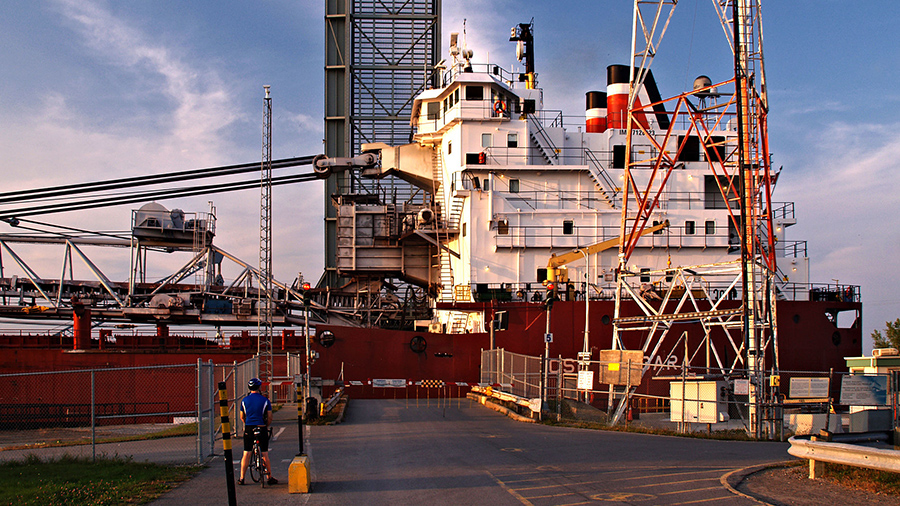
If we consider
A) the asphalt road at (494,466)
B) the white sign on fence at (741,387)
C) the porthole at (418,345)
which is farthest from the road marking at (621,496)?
the porthole at (418,345)

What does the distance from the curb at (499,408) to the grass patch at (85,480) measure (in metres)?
9.99

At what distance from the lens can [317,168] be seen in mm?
40719

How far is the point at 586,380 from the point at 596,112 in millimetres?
22574

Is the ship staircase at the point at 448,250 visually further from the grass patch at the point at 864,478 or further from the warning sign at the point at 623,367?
the grass patch at the point at 864,478

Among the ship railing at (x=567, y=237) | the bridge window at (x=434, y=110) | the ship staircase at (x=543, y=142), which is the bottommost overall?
the ship railing at (x=567, y=237)

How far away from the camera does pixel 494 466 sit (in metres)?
11.7

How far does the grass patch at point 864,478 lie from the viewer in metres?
9.34

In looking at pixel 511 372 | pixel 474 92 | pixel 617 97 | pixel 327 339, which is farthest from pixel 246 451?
pixel 617 97

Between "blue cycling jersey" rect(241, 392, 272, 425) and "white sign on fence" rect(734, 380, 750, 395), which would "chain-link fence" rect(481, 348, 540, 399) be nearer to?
"white sign on fence" rect(734, 380, 750, 395)

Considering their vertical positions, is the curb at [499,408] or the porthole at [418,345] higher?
the porthole at [418,345]

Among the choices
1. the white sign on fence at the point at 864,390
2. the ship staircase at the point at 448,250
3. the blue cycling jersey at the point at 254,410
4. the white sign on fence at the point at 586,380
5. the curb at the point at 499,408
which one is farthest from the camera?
the ship staircase at the point at 448,250

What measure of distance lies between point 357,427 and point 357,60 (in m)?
39.3

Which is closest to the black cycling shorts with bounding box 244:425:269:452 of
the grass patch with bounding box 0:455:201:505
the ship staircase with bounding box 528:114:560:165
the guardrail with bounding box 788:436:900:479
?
the grass patch with bounding box 0:455:201:505

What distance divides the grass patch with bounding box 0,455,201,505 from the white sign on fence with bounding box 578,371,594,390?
1136 cm
